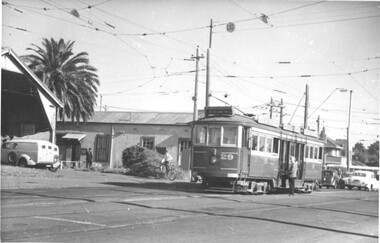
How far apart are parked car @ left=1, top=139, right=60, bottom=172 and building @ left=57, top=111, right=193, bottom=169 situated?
11.3m

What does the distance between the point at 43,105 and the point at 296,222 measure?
20.6 m

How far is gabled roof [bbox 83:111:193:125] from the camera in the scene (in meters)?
38.9

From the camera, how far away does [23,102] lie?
2917 cm

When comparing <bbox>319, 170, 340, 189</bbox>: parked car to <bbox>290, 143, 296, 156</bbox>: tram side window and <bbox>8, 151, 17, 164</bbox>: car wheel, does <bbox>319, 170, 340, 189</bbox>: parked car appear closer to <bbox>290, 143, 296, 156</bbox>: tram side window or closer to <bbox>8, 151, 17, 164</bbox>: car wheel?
<bbox>290, 143, 296, 156</bbox>: tram side window

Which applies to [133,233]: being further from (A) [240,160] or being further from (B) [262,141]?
(B) [262,141]

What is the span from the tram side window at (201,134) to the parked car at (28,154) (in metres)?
11.0

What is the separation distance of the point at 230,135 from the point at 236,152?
2.42ft

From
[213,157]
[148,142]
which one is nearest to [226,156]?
[213,157]

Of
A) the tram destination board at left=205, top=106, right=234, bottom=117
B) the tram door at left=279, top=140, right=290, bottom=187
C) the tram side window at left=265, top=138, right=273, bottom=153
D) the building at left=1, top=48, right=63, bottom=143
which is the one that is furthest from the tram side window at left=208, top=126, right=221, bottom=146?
the building at left=1, top=48, right=63, bottom=143

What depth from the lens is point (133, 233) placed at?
7691 millimetres

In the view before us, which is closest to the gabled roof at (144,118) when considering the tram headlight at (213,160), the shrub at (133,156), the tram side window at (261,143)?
the shrub at (133,156)

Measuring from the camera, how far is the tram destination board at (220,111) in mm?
18500

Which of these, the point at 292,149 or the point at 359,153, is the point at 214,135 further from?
the point at 359,153

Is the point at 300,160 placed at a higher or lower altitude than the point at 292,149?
lower
